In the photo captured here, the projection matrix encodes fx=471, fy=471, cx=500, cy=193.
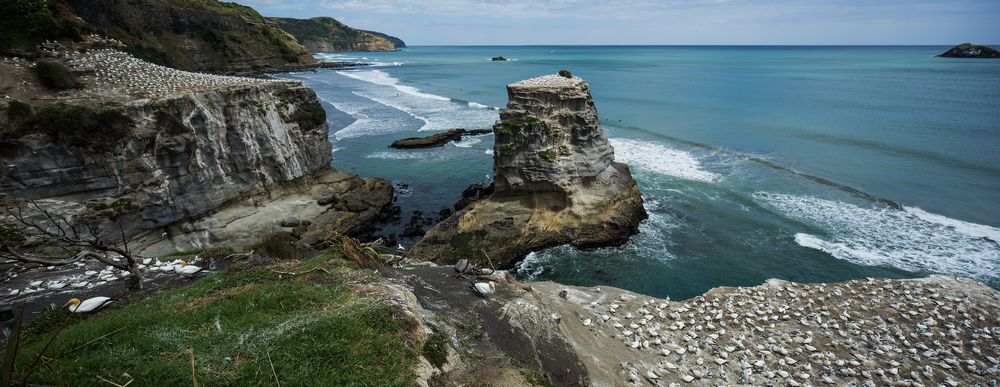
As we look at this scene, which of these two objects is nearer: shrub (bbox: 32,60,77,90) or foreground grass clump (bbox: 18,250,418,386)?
foreground grass clump (bbox: 18,250,418,386)

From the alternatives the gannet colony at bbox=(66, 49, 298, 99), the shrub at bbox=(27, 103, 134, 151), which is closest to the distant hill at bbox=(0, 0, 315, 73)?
the gannet colony at bbox=(66, 49, 298, 99)

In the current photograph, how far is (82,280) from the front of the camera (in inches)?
504

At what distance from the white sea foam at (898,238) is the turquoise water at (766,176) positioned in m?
0.11

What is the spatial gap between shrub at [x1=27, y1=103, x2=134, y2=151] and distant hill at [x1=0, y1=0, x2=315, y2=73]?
5.91m

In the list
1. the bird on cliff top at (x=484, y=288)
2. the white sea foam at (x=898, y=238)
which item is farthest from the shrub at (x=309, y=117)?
the white sea foam at (x=898, y=238)

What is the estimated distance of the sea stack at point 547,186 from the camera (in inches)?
972

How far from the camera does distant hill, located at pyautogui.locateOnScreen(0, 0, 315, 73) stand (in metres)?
22.2

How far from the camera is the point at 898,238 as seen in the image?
25.2 meters

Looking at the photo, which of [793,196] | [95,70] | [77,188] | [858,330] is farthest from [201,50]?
[858,330]

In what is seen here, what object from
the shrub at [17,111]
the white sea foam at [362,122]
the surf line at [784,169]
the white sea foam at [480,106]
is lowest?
the surf line at [784,169]

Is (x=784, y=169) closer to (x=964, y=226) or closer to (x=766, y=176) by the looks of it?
(x=766, y=176)

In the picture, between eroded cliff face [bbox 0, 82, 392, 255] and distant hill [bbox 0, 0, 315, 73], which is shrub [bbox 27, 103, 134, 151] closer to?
eroded cliff face [bbox 0, 82, 392, 255]

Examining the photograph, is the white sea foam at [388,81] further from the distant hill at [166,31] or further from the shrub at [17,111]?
the shrub at [17,111]

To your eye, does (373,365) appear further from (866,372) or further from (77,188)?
(77,188)
